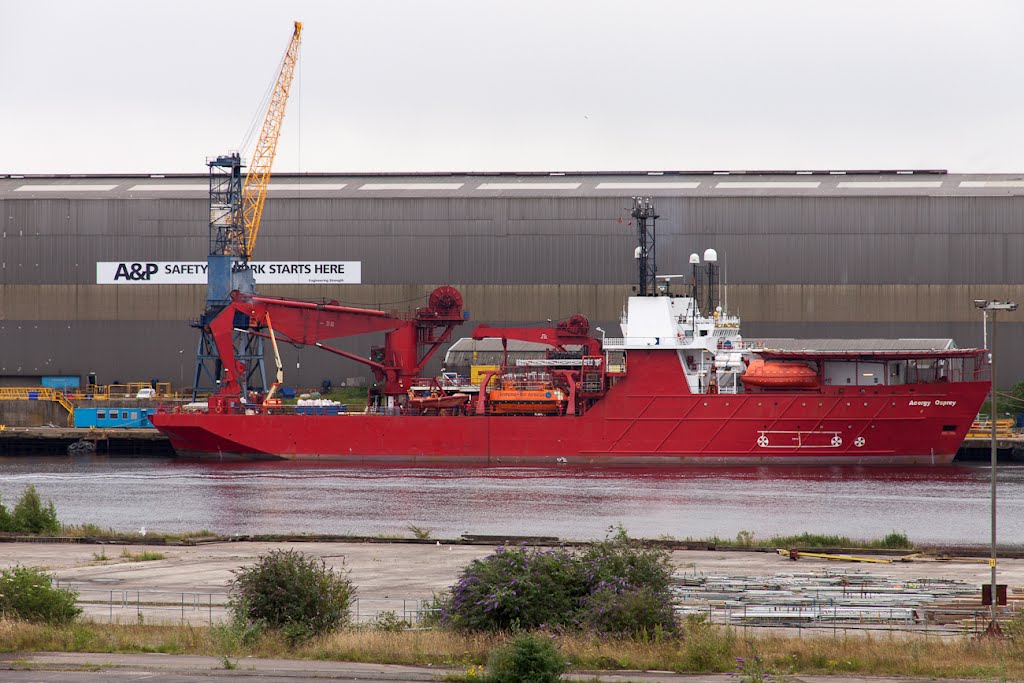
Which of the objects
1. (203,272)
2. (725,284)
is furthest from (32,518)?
(725,284)

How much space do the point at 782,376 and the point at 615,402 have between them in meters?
6.04

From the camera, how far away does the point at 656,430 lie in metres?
48.3

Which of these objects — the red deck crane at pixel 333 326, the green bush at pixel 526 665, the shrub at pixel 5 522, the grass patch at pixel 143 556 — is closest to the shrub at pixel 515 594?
the green bush at pixel 526 665

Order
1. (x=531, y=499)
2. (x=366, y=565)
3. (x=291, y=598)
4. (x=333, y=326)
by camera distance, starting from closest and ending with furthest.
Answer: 1. (x=291, y=598)
2. (x=366, y=565)
3. (x=531, y=499)
4. (x=333, y=326)

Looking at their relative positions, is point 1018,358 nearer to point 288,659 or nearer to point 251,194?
point 251,194

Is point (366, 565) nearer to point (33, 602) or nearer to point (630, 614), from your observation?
point (33, 602)

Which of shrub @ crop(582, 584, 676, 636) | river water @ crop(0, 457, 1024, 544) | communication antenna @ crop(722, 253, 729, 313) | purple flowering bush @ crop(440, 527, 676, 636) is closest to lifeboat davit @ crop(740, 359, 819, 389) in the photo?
river water @ crop(0, 457, 1024, 544)

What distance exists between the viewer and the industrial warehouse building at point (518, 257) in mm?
57469

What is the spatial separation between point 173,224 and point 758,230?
26.2 m

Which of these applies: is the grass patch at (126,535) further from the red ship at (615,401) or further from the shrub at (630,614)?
the red ship at (615,401)

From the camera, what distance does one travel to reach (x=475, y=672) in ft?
46.6

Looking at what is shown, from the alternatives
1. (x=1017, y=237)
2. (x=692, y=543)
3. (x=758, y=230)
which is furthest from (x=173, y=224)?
(x=692, y=543)

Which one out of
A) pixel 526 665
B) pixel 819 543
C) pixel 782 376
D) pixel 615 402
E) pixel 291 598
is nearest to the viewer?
pixel 526 665

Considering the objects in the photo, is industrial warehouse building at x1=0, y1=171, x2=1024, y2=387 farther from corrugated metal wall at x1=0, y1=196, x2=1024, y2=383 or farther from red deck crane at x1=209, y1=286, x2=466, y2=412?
red deck crane at x1=209, y1=286, x2=466, y2=412
